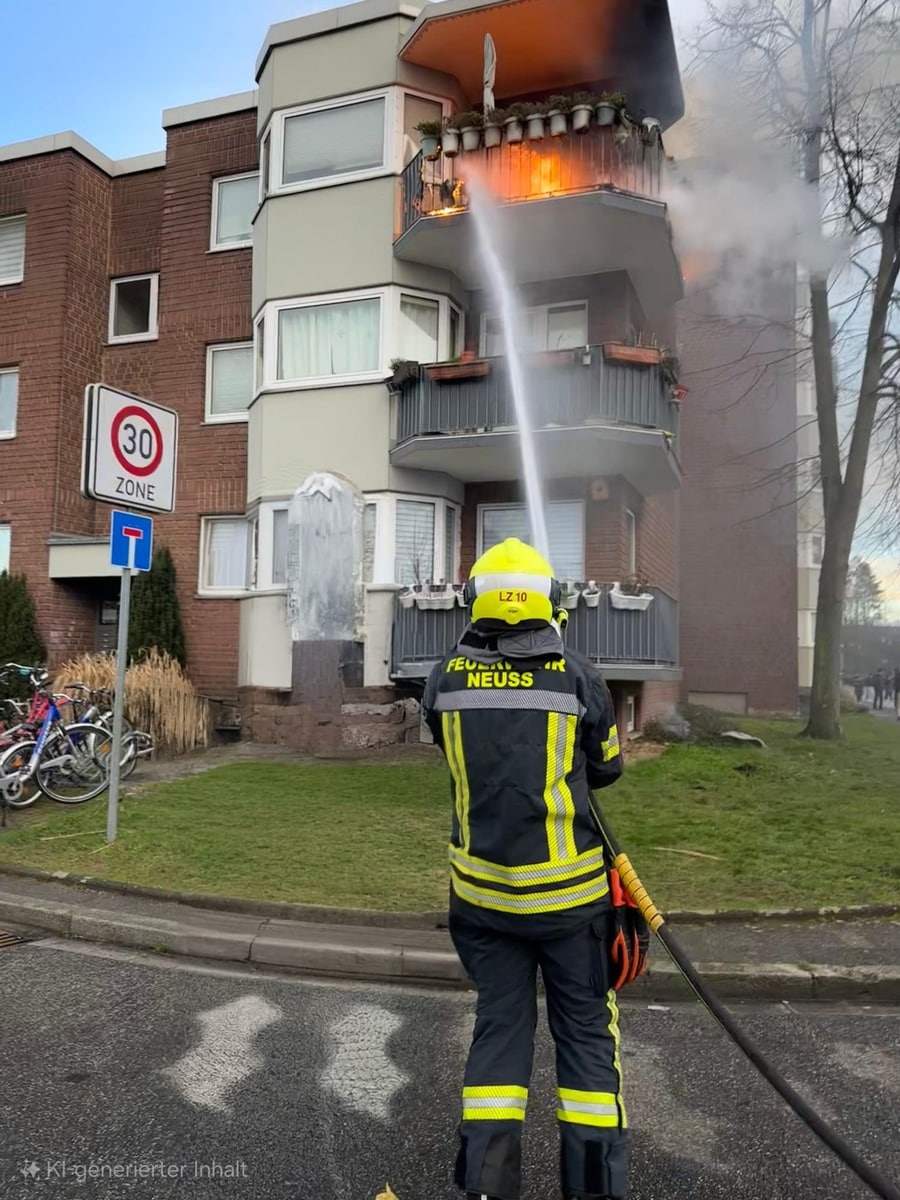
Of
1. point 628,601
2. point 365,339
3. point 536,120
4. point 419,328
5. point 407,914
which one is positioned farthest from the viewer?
point 419,328

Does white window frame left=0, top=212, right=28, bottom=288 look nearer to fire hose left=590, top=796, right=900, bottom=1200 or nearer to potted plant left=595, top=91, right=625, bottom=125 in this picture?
potted plant left=595, top=91, right=625, bottom=125

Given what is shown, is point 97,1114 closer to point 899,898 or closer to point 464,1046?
point 464,1046

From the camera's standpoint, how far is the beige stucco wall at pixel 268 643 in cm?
1227

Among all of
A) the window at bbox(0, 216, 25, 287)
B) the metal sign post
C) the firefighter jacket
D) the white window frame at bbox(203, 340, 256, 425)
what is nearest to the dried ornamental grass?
the white window frame at bbox(203, 340, 256, 425)

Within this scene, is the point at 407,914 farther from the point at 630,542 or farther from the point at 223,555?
the point at 223,555

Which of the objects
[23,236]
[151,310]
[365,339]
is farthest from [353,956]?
[23,236]

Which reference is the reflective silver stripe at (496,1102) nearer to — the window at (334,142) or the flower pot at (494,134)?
the flower pot at (494,134)

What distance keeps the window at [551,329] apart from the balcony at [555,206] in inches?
20.1

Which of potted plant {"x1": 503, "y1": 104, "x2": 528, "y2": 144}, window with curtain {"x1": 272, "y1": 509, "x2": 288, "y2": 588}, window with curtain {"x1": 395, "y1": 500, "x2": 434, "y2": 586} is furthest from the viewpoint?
window with curtain {"x1": 272, "y1": 509, "x2": 288, "y2": 588}

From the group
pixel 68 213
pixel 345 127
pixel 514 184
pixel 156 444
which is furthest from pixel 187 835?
pixel 68 213

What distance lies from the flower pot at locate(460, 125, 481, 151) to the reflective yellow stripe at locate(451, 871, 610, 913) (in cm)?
1126

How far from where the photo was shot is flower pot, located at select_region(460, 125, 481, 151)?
38.2ft

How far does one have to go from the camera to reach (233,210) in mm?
14742

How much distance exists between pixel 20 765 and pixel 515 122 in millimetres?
9447
